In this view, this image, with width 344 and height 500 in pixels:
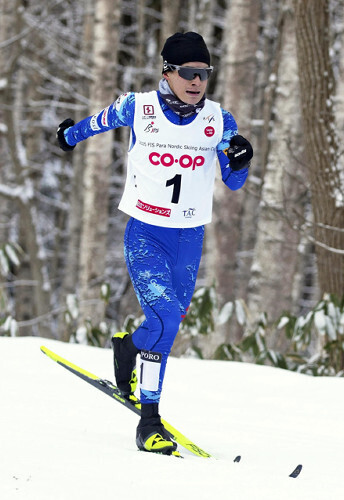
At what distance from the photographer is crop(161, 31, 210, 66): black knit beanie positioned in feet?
14.0

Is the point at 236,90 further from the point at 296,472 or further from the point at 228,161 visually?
the point at 296,472

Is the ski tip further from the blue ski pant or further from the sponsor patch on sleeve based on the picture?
the sponsor patch on sleeve

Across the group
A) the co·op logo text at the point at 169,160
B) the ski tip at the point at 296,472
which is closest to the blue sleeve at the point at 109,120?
the co·op logo text at the point at 169,160

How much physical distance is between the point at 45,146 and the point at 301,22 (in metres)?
16.0

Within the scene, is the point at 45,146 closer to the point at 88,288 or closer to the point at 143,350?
the point at 88,288

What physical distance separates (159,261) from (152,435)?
88cm

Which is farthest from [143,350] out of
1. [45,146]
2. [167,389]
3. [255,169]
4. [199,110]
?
[45,146]

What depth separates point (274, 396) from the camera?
610cm

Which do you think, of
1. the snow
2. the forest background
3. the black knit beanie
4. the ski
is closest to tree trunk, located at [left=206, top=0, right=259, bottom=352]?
the forest background

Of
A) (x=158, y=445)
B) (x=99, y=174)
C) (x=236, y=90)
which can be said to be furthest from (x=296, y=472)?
(x=99, y=174)

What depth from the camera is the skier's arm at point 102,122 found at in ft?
14.4

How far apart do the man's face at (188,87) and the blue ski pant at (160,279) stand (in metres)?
0.68

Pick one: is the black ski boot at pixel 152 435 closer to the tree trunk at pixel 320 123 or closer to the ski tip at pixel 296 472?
the ski tip at pixel 296 472

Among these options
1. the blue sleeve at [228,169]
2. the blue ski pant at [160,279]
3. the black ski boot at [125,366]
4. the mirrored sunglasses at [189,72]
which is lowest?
the black ski boot at [125,366]
